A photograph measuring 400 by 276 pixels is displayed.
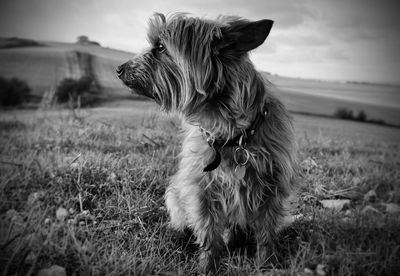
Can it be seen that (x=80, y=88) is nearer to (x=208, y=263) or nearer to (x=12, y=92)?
(x=12, y=92)

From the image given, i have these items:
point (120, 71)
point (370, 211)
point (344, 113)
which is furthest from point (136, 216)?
point (344, 113)

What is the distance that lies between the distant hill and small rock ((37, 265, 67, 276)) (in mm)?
9280

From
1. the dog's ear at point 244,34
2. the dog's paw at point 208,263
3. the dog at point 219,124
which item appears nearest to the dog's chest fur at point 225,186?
the dog at point 219,124

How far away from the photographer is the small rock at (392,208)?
10.3 ft

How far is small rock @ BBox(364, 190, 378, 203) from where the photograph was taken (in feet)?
12.0

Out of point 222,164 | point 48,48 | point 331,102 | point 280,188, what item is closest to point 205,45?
point 222,164

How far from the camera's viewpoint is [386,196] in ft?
12.5

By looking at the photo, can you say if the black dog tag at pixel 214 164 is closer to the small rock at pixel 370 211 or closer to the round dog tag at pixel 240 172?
the round dog tag at pixel 240 172

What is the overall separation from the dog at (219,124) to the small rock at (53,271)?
1.31 meters

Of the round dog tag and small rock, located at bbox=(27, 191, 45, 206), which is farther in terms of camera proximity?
the round dog tag

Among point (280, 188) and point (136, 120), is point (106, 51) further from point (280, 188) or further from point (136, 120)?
point (280, 188)

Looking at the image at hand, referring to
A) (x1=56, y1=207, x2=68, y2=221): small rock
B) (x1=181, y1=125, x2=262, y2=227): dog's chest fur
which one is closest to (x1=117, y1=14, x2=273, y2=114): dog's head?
(x1=181, y1=125, x2=262, y2=227): dog's chest fur

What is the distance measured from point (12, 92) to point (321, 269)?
10.4m

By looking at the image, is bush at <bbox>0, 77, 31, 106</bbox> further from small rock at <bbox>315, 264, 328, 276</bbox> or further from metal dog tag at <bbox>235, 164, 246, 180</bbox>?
small rock at <bbox>315, 264, 328, 276</bbox>
